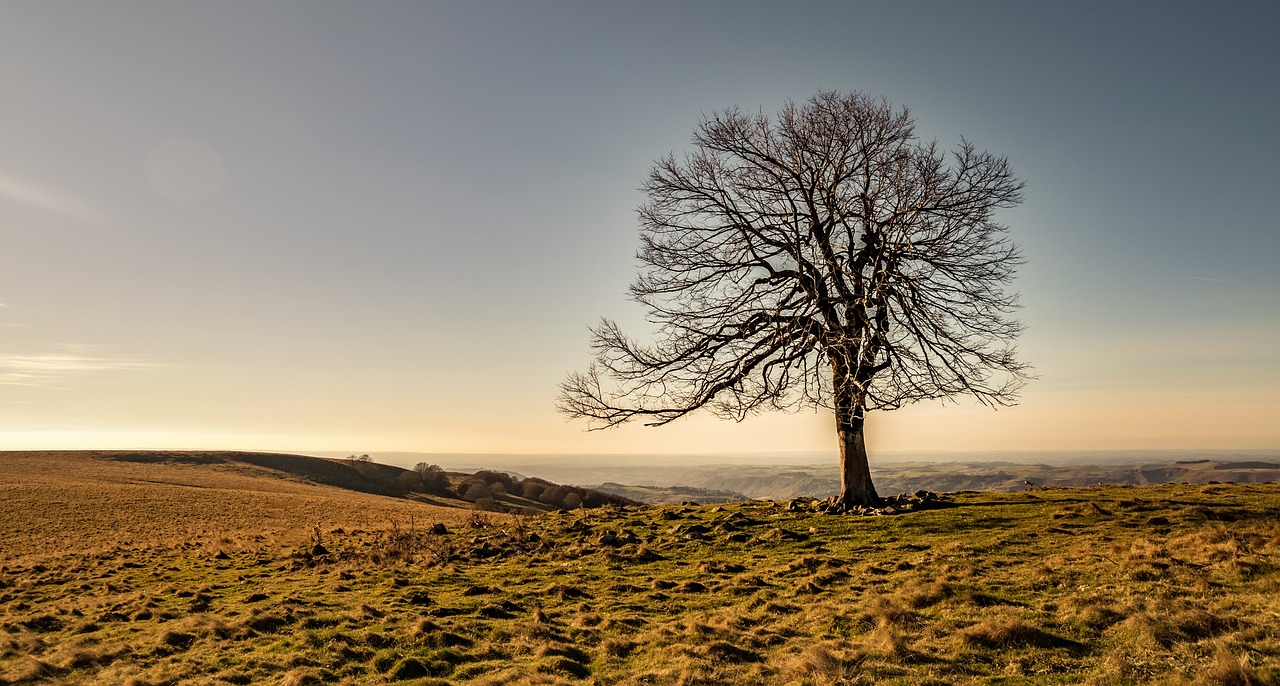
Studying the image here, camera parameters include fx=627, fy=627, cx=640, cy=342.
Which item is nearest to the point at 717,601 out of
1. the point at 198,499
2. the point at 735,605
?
the point at 735,605

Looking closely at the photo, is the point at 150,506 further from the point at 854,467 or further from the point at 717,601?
the point at 854,467

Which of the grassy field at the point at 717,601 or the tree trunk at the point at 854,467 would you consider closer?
the grassy field at the point at 717,601

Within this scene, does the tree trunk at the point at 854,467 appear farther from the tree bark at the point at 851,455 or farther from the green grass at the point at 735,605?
the green grass at the point at 735,605

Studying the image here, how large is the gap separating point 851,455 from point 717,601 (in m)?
9.26

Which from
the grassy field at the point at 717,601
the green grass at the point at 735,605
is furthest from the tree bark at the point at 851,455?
the grassy field at the point at 717,601

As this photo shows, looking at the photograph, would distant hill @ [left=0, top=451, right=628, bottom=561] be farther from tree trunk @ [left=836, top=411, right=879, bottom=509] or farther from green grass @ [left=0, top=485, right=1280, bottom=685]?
tree trunk @ [left=836, top=411, right=879, bottom=509]

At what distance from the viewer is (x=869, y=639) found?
907 centimetres

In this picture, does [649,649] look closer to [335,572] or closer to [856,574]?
[856,574]

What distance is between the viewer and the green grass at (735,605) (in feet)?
27.2

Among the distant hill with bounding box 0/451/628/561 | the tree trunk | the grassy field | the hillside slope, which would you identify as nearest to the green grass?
the grassy field

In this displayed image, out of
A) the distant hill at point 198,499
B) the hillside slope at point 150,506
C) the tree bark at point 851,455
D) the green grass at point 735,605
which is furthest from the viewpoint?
the distant hill at point 198,499

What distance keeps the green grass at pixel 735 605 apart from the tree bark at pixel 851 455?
4.20 ft

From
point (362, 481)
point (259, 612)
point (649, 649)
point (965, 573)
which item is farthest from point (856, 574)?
point (362, 481)

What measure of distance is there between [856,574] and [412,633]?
28.5 feet
